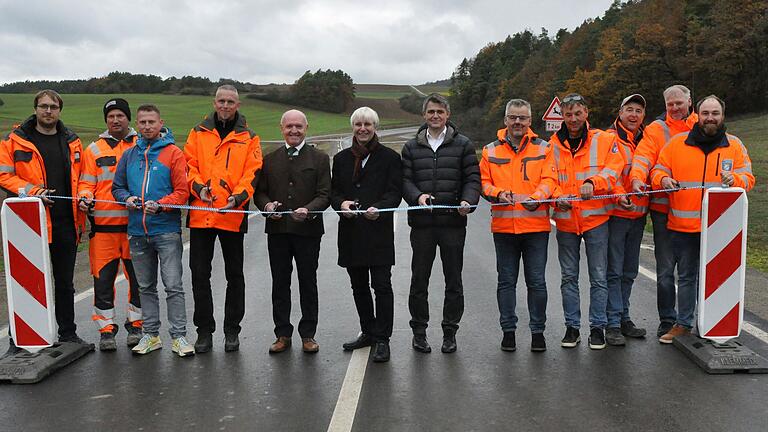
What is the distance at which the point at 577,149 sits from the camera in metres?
5.87

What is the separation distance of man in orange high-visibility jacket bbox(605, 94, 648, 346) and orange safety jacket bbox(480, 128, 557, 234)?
0.69 m

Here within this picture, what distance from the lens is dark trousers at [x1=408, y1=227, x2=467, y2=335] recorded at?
583 cm

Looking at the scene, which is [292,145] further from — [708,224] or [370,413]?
[708,224]

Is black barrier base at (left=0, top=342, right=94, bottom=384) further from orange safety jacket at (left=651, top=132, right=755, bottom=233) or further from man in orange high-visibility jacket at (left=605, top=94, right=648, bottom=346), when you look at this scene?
orange safety jacket at (left=651, top=132, right=755, bottom=233)

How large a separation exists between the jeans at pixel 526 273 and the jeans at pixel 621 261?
2.14 feet

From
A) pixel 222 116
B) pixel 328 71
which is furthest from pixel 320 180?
pixel 328 71

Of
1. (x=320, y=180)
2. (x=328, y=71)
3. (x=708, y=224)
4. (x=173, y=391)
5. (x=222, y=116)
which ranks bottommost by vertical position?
(x=173, y=391)

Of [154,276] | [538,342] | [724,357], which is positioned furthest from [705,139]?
[154,276]

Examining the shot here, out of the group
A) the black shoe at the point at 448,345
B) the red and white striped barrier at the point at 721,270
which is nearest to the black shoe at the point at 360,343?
the black shoe at the point at 448,345

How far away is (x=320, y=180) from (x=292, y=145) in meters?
0.38

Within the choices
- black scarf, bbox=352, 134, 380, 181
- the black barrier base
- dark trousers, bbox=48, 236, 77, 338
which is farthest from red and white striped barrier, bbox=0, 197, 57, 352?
black scarf, bbox=352, 134, 380, 181

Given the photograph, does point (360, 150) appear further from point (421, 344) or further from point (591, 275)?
point (591, 275)

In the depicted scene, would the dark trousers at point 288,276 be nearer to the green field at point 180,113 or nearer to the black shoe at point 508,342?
the black shoe at point 508,342

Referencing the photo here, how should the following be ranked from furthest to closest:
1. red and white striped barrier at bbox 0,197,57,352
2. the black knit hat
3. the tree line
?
the tree line, the black knit hat, red and white striped barrier at bbox 0,197,57,352
